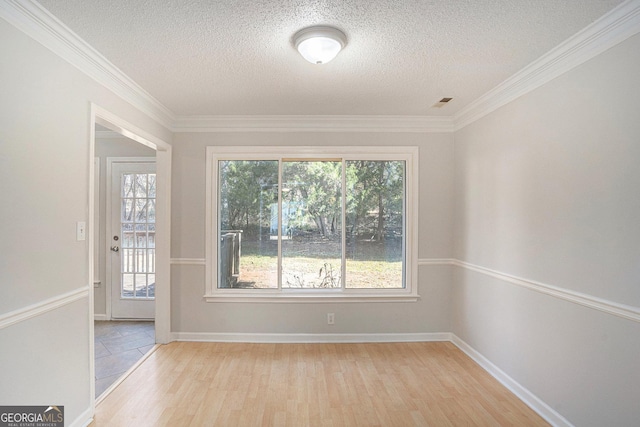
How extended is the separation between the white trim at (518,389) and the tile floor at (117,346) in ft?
10.8

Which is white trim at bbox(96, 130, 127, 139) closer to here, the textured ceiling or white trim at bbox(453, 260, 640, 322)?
the textured ceiling

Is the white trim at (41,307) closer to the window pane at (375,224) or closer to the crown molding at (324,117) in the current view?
the crown molding at (324,117)

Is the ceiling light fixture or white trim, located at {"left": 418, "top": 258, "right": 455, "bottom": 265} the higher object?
the ceiling light fixture

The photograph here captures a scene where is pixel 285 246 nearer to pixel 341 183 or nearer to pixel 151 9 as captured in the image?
pixel 341 183

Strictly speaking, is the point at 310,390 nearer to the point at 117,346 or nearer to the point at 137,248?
the point at 117,346

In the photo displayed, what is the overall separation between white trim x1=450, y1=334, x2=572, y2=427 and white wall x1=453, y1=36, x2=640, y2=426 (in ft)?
0.15

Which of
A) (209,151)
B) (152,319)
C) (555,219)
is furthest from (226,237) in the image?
(555,219)

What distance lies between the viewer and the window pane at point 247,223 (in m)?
3.67

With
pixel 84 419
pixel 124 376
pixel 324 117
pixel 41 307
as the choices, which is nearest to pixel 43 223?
pixel 41 307

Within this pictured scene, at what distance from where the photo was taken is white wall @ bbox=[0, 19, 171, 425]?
1581 mm

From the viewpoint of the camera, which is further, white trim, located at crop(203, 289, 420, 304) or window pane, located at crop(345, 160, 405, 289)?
window pane, located at crop(345, 160, 405, 289)

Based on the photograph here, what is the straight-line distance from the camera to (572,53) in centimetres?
201

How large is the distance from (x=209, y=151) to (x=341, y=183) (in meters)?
1.53

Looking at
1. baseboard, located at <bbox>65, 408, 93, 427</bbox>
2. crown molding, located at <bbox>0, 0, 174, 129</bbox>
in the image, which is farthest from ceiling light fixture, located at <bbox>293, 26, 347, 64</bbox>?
baseboard, located at <bbox>65, 408, 93, 427</bbox>
